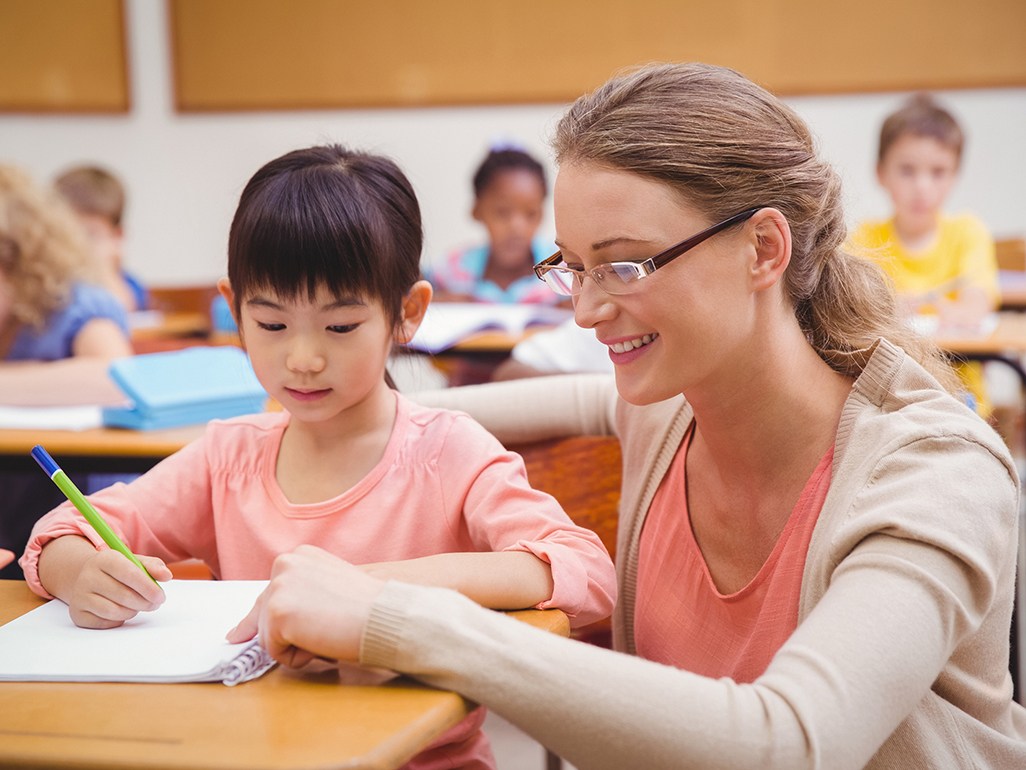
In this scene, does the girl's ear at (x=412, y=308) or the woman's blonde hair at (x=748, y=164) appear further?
the girl's ear at (x=412, y=308)

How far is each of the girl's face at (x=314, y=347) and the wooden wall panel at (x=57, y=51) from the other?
16.8 ft

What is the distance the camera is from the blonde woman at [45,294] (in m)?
2.31

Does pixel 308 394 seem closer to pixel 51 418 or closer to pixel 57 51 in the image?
pixel 51 418

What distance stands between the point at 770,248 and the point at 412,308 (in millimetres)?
409

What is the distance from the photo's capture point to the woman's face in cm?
99

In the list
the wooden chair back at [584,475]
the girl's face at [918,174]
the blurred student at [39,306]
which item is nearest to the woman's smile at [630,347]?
the wooden chair back at [584,475]

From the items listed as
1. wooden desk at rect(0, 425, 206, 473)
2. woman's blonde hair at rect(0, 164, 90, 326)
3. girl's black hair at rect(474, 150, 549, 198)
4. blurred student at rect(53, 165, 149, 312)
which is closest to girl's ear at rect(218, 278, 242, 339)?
wooden desk at rect(0, 425, 206, 473)

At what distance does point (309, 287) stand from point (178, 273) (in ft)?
16.9

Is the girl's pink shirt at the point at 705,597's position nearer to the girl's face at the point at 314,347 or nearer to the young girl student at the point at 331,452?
the young girl student at the point at 331,452

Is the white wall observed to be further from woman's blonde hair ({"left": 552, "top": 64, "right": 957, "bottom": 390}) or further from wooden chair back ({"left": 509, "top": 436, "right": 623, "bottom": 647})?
woman's blonde hair ({"left": 552, "top": 64, "right": 957, "bottom": 390})

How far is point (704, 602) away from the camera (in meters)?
1.16

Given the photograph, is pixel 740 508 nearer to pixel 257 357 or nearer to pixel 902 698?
pixel 902 698

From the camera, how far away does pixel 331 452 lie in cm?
117

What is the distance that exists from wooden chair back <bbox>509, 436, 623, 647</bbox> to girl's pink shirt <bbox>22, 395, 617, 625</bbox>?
22 cm
